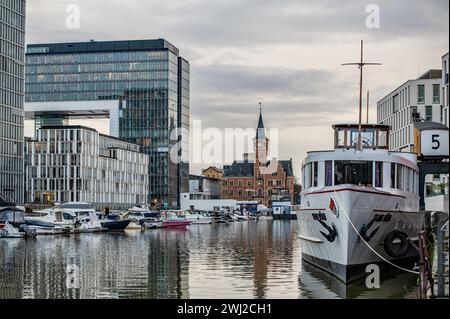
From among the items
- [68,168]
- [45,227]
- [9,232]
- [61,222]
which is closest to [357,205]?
[9,232]

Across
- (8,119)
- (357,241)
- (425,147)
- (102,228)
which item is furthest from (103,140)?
(357,241)

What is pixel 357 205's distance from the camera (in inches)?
1368

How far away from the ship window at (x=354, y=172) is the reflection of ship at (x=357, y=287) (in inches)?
168

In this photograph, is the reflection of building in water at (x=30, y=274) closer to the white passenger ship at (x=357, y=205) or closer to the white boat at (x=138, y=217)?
the white passenger ship at (x=357, y=205)

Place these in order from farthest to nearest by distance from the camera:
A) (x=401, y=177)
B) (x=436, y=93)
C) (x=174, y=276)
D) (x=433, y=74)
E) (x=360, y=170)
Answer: (x=433, y=74) → (x=436, y=93) → (x=401, y=177) → (x=174, y=276) → (x=360, y=170)

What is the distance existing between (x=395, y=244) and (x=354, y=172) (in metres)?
3.81

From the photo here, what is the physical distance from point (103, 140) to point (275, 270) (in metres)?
126

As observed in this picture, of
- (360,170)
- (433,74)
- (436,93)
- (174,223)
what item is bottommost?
(174,223)

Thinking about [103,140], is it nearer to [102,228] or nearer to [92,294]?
[102,228]

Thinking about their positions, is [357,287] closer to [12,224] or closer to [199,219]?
[12,224]

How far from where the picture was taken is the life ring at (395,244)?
3766 centimetres

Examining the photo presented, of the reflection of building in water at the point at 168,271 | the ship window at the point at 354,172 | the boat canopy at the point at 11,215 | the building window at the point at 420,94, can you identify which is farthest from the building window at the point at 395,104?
the ship window at the point at 354,172

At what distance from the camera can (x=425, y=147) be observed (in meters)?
47.5

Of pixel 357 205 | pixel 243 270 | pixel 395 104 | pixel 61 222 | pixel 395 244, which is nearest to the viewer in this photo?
pixel 357 205
